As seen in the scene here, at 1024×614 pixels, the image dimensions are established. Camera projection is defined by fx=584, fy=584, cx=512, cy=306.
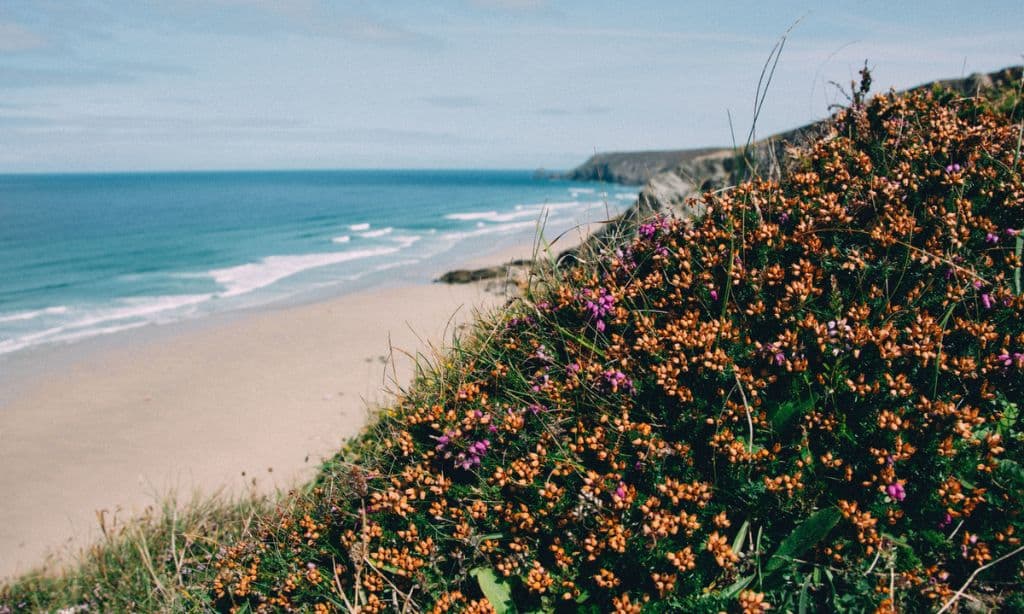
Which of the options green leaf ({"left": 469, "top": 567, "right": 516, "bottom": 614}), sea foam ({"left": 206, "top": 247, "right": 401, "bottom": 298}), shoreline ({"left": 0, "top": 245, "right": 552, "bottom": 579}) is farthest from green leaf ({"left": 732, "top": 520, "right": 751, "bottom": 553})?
sea foam ({"left": 206, "top": 247, "right": 401, "bottom": 298})

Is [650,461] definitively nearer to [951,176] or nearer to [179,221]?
[951,176]

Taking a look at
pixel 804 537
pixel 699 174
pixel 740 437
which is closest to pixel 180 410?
pixel 740 437

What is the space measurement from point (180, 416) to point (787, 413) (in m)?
12.5

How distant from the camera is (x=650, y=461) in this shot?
2.51 meters

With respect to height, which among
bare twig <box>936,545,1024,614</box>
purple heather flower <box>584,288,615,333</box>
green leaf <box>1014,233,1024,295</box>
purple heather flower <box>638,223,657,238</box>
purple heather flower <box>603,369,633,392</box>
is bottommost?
bare twig <box>936,545,1024,614</box>

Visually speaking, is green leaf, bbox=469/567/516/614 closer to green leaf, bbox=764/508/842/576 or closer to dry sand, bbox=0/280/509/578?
green leaf, bbox=764/508/842/576

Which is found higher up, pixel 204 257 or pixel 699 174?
pixel 699 174

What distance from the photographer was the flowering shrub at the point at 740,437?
2301mm

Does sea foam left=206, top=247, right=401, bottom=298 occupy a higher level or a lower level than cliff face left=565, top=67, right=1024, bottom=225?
lower

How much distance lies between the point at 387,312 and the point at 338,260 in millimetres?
13682

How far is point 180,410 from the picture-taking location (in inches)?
483

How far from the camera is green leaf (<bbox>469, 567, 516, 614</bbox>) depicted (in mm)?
2436

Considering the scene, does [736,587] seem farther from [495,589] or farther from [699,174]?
[699,174]

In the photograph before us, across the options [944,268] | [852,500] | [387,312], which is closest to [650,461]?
[852,500]
